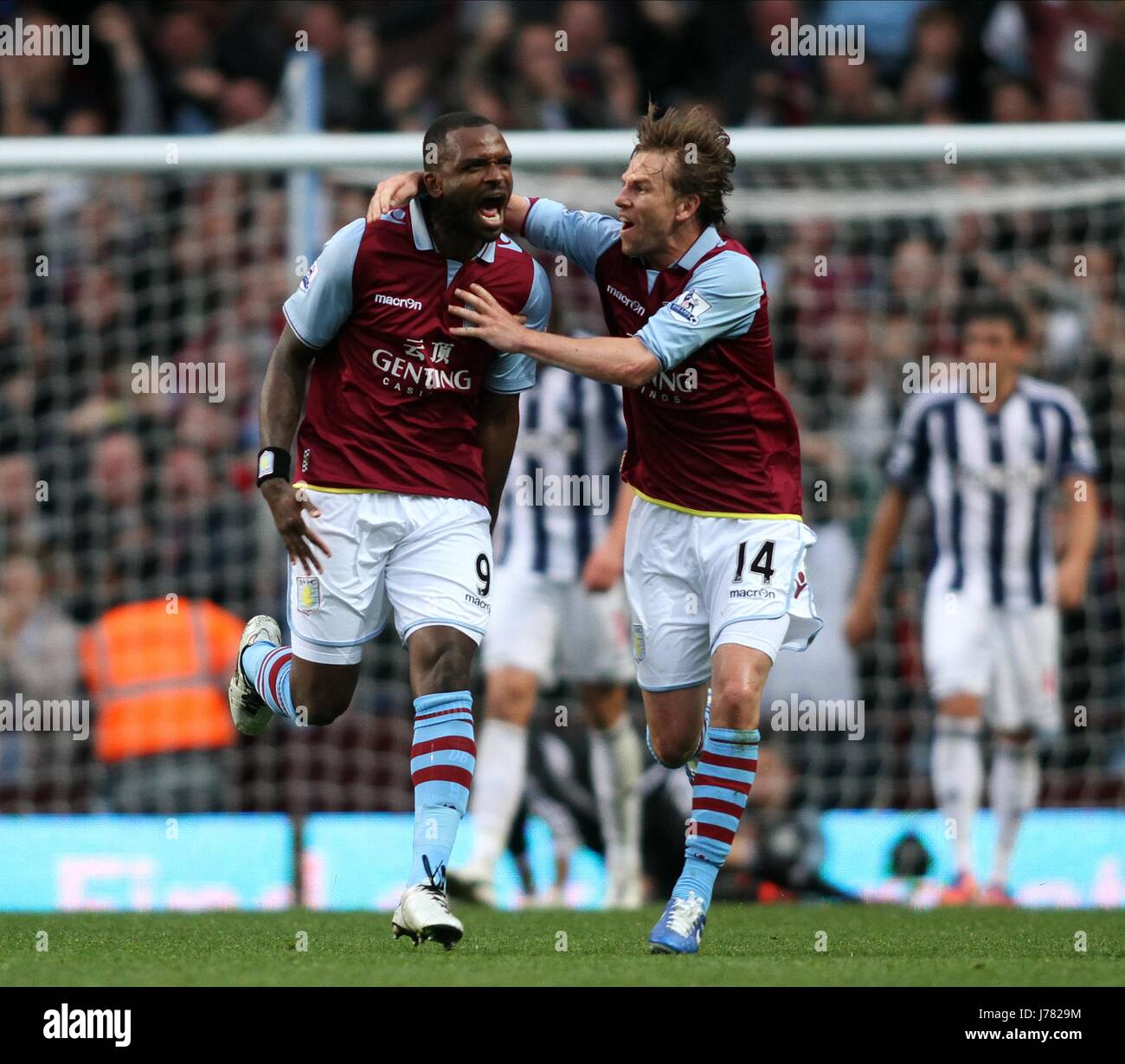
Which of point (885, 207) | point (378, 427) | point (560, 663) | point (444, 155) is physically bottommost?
point (560, 663)

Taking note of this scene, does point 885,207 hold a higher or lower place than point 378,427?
higher

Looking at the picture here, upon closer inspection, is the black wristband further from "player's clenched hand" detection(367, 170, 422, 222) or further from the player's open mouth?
the player's open mouth

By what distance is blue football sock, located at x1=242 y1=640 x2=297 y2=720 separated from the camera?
623 centimetres

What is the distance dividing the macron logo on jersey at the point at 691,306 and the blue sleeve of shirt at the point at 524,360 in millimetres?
464

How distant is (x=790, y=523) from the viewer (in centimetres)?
598

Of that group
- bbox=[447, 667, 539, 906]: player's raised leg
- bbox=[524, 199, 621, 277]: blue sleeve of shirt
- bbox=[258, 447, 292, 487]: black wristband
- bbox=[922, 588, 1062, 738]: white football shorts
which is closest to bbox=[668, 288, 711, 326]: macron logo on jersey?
bbox=[524, 199, 621, 277]: blue sleeve of shirt

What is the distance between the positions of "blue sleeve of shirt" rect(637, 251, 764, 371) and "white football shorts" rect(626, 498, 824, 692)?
0.58 m

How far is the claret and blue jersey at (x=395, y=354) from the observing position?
5758 millimetres

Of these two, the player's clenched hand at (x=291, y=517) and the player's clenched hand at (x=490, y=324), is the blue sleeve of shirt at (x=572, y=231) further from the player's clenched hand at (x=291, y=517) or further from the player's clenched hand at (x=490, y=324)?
the player's clenched hand at (x=291, y=517)

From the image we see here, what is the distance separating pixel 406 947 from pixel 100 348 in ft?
16.9

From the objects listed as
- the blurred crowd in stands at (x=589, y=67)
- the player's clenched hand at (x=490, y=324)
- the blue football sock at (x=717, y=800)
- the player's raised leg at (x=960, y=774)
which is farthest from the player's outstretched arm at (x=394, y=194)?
the blurred crowd in stands at (x=589, y=67)
